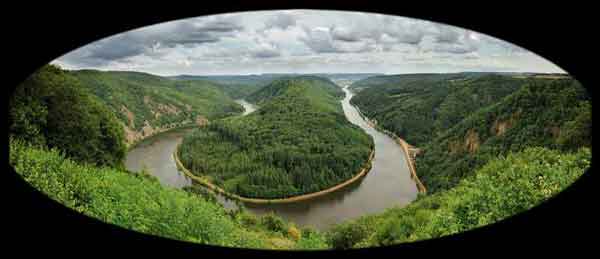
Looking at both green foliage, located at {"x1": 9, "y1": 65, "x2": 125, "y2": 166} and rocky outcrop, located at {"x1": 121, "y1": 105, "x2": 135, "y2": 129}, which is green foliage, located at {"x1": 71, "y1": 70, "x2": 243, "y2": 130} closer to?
rocky outcrop, located at {"x1": 121, "y1": 105, "x2": 135, "y2": 129}

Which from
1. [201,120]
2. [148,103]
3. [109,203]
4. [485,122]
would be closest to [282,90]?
[201,120]

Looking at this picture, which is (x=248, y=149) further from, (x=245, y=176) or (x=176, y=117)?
(x=176, y=117)

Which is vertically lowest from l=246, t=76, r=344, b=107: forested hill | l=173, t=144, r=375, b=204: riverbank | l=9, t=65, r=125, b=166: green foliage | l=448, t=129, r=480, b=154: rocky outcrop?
l=173, t=144, r=375, b=204: riverbank

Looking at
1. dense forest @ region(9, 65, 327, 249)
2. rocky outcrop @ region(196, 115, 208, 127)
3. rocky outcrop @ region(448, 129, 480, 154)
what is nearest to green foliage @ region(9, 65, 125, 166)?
dense forest @ region(9, 65, 327, 249)

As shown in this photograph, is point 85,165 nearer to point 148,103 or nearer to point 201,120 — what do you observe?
point 148,103

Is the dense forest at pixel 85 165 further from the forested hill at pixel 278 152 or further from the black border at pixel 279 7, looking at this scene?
the forested hill at pixel 278 152

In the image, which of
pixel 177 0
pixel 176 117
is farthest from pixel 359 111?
pixel 177 0
